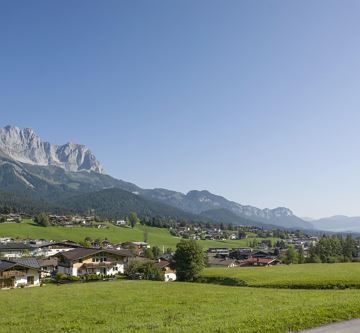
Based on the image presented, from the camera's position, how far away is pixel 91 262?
4082 inches

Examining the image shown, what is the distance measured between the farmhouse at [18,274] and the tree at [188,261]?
26.2 meters

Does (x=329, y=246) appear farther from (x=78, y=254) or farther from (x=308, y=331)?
(x=308, y=331)

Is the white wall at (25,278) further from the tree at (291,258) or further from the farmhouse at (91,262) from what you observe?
the tree at (291,258)

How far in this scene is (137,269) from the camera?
9481cm

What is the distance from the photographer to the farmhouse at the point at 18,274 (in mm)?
71062

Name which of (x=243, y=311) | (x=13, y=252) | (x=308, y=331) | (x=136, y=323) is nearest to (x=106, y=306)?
(x=136, y=323)

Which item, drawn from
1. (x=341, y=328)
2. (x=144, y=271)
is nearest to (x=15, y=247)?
(x=144, y=271)

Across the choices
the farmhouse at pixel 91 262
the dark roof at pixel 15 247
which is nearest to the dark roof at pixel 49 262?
the farmhouse at pixel 91 262

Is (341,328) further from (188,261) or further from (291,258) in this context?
(291,258)

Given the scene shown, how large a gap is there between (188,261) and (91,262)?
34.7 m

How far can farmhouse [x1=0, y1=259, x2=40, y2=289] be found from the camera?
233 feet

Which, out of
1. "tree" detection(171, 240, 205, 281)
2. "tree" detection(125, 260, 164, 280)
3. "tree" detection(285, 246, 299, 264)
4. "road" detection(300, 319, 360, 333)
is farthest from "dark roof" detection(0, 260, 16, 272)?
"tree" detection(285, 246, 299, 264)

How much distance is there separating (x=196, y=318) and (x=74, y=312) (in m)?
10.1

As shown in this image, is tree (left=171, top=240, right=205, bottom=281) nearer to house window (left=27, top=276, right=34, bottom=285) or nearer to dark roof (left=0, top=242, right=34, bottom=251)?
house window (left=27, top=276, right=34, bottom=285)
